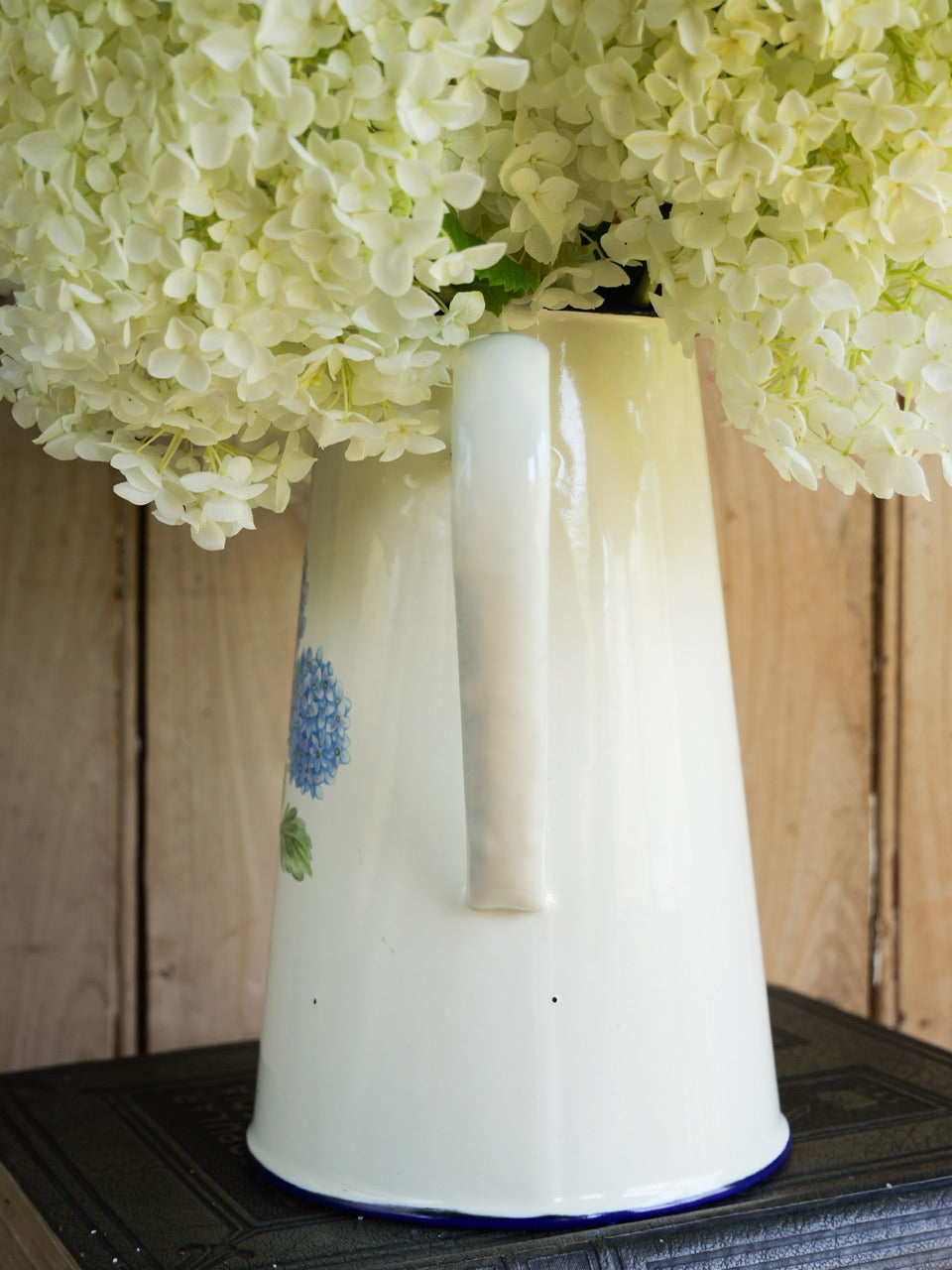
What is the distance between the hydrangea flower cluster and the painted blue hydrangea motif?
0.30 feet

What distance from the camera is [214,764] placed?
2.66ft

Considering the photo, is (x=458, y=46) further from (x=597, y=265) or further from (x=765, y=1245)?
(x=765, y=1245)

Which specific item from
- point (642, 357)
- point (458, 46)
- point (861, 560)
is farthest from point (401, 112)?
point (861, 560)

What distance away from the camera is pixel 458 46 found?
39cm

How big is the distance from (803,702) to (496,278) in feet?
1.81

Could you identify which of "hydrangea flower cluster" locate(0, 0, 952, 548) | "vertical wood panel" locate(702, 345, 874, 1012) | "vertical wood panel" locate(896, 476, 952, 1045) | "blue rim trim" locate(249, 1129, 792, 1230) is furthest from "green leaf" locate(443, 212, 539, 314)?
"vertical wood panel" locate(896, 476, 952, 1045)

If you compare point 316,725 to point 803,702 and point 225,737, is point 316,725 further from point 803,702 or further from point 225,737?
point 803,702

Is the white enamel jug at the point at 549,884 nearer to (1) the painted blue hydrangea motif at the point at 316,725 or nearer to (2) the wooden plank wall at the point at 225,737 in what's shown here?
(1) the painted blue hydrangea motif at the point at 316,725

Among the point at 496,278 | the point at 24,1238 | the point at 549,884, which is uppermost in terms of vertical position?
the point at 496,278

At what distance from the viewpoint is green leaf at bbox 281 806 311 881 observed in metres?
0.53

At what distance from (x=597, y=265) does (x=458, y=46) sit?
10 cm

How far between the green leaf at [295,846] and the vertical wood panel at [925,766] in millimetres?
557

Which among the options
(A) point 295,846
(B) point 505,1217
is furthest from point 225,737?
(B) point 505,1217

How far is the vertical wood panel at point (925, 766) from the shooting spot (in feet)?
3.10
